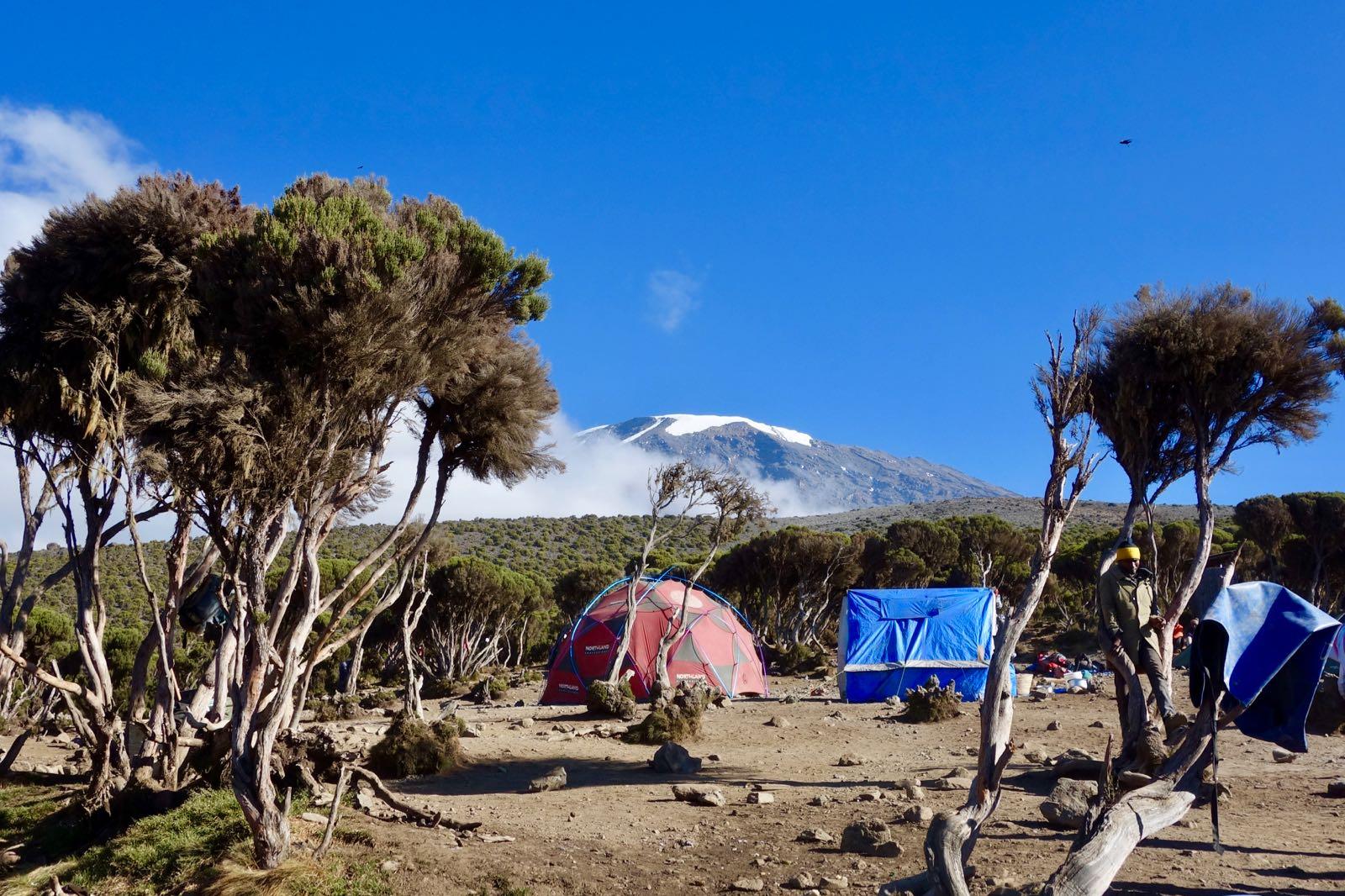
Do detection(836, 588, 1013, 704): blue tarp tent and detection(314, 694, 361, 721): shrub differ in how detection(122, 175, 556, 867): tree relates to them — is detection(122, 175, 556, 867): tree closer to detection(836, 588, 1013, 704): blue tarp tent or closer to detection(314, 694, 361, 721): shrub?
detection(314, 694, 361, 721): shrub

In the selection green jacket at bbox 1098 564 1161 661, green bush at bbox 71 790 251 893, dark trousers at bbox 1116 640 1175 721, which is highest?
green jacket at bbox 1098 564 1161 661

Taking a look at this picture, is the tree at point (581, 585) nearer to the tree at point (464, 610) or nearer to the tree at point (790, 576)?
the tree at point (464, 610)

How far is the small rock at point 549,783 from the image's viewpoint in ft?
33.8

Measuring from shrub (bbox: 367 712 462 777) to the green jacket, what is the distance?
7.91m

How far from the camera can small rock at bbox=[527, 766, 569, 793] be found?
1030cm

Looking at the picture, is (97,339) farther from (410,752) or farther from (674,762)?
(674,762)

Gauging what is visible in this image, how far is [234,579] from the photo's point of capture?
7266 mm

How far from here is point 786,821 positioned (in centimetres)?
861

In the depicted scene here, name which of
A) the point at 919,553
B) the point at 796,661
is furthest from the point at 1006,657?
the point at 919,553

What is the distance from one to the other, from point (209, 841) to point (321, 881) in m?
1.68

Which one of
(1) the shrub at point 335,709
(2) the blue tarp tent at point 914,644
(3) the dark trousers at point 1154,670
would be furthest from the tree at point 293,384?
(2) the blue tarp tent at point 914,644

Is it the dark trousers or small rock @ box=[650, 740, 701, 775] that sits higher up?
the dark trousers

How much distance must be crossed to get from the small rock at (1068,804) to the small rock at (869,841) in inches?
59.6

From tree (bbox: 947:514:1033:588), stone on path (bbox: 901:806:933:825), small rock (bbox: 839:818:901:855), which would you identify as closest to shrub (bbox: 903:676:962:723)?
stone on path (bbox: 901:806:933:825)
